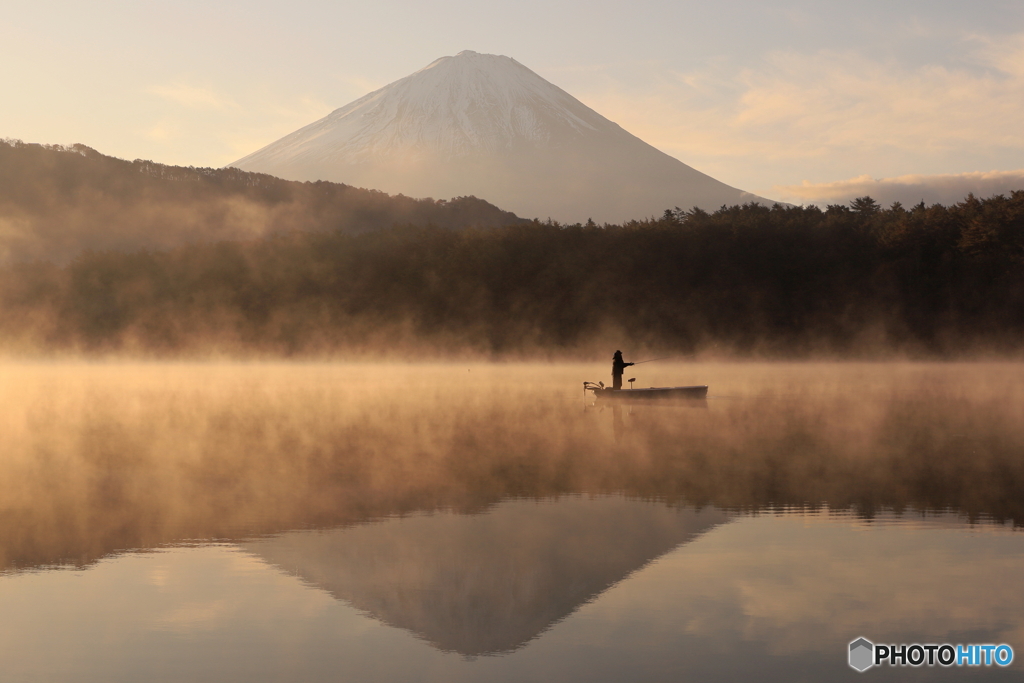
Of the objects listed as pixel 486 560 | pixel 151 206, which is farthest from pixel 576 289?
pixel 151 206

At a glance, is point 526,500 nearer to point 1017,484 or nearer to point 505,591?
point 505,591

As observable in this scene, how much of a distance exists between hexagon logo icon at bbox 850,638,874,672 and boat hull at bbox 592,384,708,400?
2231 cm

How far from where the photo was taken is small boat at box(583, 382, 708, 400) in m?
29.8

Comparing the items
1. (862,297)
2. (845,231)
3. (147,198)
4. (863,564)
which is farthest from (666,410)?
(147,198)

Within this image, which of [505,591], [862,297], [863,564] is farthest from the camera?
[862,297]

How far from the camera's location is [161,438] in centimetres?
2089

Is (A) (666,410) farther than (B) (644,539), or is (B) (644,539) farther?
(A) (666,410)

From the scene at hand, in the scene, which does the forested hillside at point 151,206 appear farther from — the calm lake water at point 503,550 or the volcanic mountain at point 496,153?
the calm lake water at point 503,550

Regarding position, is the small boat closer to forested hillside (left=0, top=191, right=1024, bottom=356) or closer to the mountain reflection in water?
the mountain reflection in water

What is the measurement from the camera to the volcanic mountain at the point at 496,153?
132750mm

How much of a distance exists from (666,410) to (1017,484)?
15.7 meters

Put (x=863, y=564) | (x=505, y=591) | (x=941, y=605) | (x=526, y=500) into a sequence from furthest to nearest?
(x=526, y=500), (x=863, y=564), (x=505, y=591), (x=941, y=605)

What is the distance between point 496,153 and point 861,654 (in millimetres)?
137747

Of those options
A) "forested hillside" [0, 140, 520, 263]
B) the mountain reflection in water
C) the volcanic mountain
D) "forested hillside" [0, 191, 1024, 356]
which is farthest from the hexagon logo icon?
the volcanic mountain
